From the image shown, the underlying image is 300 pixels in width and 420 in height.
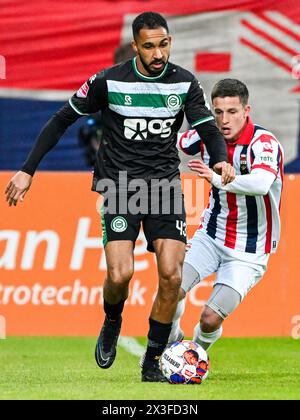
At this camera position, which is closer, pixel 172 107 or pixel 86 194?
pixel 172 107

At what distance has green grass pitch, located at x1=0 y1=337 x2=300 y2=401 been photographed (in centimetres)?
704

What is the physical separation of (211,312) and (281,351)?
6.60 ft

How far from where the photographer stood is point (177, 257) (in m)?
7.58

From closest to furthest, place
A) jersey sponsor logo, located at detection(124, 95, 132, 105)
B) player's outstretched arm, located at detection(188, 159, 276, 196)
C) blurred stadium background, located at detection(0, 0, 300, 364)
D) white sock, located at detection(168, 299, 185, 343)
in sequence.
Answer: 1. jersey sponsor logo, located at detection(124, 95, 132, 105)
2. player's outstretched arm, located at detection(188, 159, 276, 196)
3. white sock, located at detection(168, 299, 185, 343)
4. blurred stadium background, located at detection(0, 0, 300, 364)

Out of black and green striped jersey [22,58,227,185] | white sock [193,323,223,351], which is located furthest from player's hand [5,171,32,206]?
white sock [193,323,223,351]

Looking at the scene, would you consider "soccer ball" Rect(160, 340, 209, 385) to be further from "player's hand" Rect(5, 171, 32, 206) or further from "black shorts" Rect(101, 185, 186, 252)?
"player's hand" Rect(5, 171, 32, 206)

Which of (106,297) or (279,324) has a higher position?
(106,297)

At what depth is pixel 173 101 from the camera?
25.1ft

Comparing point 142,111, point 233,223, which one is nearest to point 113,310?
point 233,223

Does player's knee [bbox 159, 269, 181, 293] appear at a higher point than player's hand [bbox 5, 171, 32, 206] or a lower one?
lower

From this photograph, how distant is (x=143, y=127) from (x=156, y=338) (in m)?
1.43

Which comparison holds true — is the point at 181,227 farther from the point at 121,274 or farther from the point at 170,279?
the point at 121,274

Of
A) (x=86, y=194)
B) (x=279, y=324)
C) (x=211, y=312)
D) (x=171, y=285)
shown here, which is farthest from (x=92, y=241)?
(x=171, y=285)

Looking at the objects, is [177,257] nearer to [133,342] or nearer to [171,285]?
[171,285]
